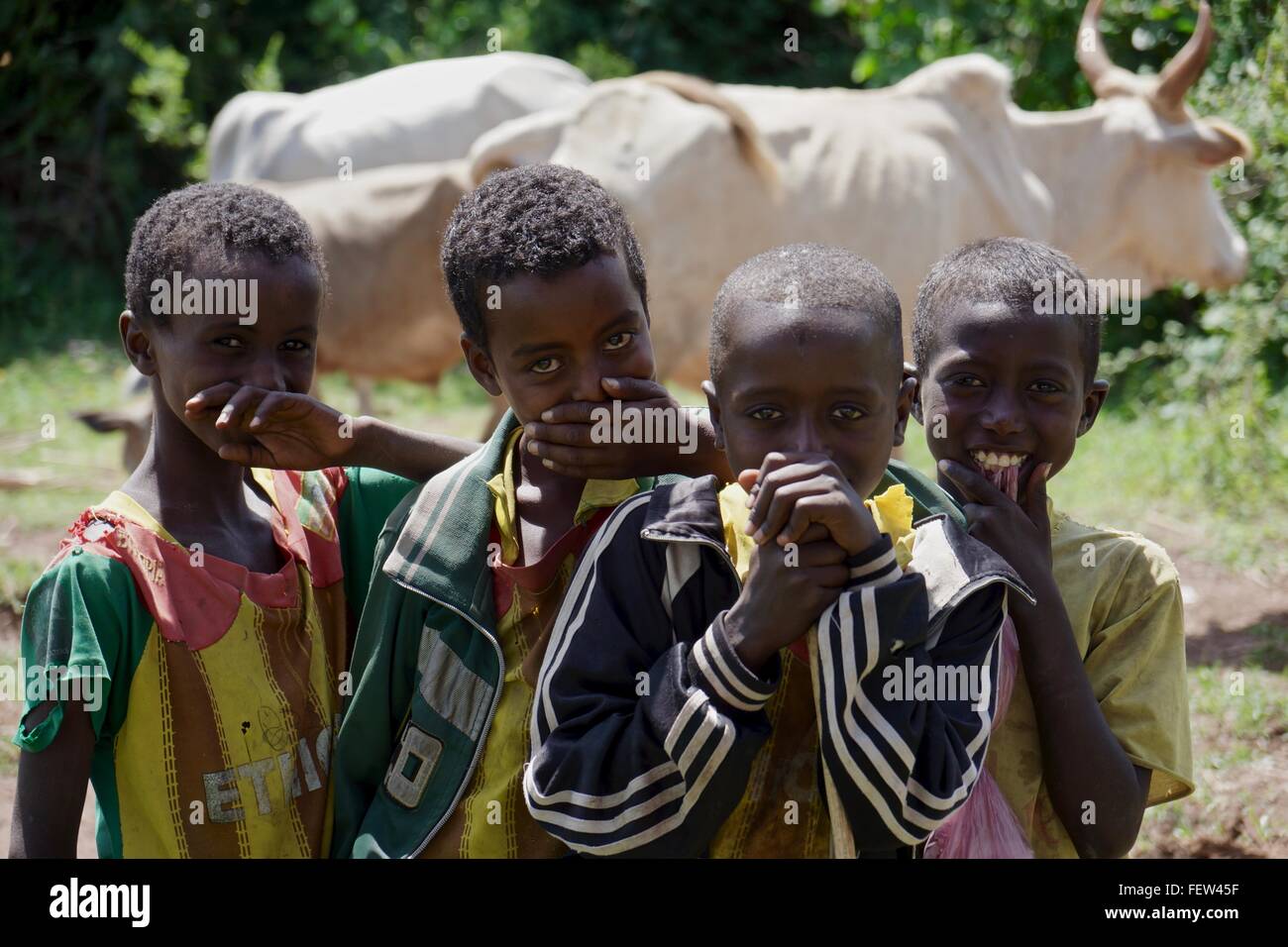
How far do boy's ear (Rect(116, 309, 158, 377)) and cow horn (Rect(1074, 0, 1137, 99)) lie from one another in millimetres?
4840

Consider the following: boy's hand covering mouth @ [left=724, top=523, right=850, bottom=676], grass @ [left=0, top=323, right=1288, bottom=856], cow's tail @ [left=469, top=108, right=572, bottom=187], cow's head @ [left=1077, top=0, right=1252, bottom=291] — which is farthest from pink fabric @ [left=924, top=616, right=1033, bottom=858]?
cow's head @ [left=1077, top=0, right=1252, bottom=291]

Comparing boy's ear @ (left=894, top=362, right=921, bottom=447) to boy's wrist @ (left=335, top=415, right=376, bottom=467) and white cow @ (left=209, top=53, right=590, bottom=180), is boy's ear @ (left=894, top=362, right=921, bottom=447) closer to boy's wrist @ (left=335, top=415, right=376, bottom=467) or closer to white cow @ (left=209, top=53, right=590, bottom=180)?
boy's wrist @ (left=335, top=415, right=376, bottom=467)

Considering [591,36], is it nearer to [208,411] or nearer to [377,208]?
[377,208]

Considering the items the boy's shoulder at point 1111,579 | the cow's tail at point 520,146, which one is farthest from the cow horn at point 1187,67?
the boy's shoulder at point 1111,579

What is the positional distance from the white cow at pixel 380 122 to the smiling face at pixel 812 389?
7.03m

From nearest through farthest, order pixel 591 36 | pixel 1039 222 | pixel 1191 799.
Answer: pixel 1191 799, pixel 1039 222, pixel 591 36

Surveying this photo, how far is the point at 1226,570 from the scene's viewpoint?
17.7ft

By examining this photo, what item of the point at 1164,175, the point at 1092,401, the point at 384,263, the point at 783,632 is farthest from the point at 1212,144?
the point at 783,632

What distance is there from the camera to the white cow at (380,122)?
844 centimetres

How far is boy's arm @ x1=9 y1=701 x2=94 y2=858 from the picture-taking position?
1.85 metres

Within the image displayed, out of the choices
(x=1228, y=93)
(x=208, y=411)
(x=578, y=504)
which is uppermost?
(x=1228, y=93)

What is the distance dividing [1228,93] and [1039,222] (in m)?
0.99

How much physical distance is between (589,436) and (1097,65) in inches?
202
